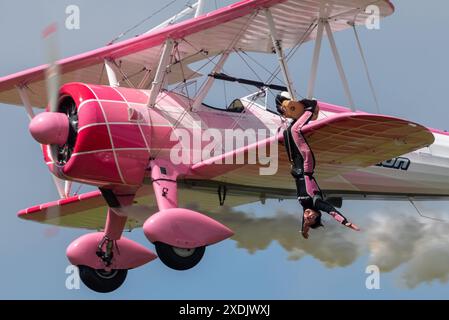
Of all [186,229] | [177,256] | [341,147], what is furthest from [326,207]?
[177,256]

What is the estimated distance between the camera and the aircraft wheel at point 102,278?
1877 cm

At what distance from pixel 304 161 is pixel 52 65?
3.84 metres

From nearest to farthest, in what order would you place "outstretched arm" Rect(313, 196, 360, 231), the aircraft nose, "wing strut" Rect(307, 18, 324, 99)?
"outstretched arm" Rect(313, 196, 360, 231), the aircraft nose, "wing strut" Rect(307, 18, 324, 99)

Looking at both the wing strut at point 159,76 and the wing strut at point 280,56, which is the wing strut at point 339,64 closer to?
the wing strut at point 280,56

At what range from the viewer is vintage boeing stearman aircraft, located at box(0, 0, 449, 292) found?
55.2 ft

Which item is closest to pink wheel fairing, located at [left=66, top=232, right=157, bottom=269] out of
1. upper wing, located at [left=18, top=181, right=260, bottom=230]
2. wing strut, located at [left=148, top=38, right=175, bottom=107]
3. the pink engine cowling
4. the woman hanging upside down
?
upper wing, located at [left=18, top=181, right=260, bottom=230]

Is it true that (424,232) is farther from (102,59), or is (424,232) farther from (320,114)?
(102,59)

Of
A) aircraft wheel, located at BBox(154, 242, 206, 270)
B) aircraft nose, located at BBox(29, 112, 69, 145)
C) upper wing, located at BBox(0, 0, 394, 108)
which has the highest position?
upper wing, located at BBox(0, 0, 394, 108)

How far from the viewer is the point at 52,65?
17.8 metres

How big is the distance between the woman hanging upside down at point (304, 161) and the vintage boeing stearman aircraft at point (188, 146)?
0.62ft

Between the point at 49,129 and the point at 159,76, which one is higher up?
the point at 159,76

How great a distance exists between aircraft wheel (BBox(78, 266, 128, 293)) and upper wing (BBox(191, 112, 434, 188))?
2250mm

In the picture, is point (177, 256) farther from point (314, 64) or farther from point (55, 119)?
point (314, 64)

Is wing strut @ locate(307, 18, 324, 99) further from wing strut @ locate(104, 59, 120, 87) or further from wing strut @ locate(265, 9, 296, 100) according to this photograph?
wing strut @ locate(104, 59, 120, 87)
